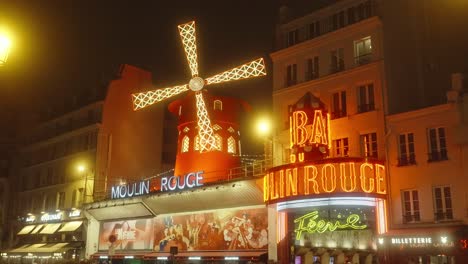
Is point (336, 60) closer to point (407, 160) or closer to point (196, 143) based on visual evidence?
point (407, 160)

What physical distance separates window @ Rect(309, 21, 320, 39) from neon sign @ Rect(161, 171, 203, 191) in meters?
7.96

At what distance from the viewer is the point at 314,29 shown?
22.5m

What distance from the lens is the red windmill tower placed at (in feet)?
86.2

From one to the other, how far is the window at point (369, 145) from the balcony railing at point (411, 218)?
2.47m

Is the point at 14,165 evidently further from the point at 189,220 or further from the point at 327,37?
the point at 327,37

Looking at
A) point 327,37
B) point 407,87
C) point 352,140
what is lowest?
point 352,140

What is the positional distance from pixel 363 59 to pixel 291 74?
3.60 metres

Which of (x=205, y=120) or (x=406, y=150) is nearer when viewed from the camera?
(x=406, y=150)

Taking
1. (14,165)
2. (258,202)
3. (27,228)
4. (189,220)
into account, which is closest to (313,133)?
(258,202)

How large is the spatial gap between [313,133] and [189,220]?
9.48m

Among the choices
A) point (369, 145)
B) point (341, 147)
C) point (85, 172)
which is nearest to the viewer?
point (369, 145)

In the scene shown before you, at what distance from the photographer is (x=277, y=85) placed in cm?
2330

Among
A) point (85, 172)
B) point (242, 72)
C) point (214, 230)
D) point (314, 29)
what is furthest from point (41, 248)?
point (314, 29)

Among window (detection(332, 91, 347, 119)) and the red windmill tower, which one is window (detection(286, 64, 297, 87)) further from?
the red windmill tower
